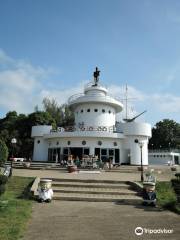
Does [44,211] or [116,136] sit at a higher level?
[116,136]

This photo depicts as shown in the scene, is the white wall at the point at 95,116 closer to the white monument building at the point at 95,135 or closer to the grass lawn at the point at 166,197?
the white monument building at the point at 95,135

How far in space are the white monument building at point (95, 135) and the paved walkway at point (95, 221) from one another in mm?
19097

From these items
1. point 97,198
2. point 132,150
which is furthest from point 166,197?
point 132,150

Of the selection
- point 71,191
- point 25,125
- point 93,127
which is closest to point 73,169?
point 71,191

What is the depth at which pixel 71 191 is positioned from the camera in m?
13.5

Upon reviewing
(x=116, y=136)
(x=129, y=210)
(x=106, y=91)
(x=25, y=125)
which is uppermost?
(x=106, y=91)

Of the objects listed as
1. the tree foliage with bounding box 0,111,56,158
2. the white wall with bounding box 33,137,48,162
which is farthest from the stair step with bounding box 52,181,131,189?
the tree foliage with bounding box 0,111,56,158

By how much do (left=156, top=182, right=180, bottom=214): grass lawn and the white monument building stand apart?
14218 millimetres

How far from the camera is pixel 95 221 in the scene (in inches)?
330

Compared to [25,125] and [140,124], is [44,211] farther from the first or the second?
[25,125]

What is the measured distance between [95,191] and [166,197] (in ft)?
10.9

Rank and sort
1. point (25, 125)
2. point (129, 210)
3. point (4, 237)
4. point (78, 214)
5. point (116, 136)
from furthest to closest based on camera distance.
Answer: point (25, 125) < point (116, 136) < point (129, 210) < point (78, 214) < point (4, 237)

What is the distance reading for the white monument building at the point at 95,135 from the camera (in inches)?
1212

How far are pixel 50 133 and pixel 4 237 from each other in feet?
87.2
